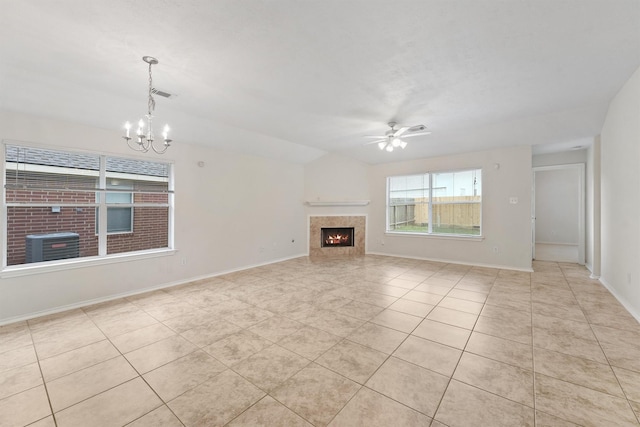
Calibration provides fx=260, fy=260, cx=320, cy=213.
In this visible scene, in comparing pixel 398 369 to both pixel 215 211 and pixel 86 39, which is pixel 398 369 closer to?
pixel 86 39

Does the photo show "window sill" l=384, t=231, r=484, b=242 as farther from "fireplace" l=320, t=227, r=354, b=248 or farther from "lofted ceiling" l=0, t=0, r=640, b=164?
"lofted ceiling" l=0, t=0, r=640, b=164

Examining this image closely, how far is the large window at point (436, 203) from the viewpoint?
240 inches

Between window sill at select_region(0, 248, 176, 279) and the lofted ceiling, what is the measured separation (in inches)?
76.9

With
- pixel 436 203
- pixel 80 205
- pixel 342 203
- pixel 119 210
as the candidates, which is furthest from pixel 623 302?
pixel 80 205

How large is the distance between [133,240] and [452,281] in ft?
18.3

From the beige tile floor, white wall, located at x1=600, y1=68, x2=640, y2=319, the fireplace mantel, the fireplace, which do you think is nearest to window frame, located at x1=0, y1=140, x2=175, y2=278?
the beige tile floor

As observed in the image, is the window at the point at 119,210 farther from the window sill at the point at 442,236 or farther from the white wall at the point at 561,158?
the white wall at the point at 561,158

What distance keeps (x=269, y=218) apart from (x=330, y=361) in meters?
4.42

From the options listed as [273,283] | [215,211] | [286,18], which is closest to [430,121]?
[286,18]

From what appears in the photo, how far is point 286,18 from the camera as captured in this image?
2.00m

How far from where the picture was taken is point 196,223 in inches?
194

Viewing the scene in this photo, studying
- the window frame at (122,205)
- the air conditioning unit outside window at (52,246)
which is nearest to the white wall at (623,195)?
the window frame at (122,205)

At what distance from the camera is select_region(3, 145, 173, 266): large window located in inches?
130

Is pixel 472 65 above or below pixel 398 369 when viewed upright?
above
